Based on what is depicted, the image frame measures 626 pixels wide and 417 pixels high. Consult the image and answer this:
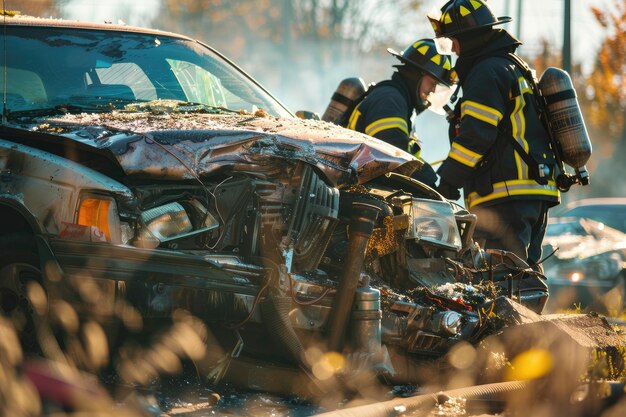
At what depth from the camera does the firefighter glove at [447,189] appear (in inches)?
282

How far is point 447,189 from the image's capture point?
720cm

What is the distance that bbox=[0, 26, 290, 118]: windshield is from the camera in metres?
5.54

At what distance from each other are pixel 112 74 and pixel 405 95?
3.05 m

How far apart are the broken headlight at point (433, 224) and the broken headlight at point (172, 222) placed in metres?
1.33

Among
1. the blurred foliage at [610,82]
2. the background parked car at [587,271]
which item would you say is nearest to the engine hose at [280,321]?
the background parked car at [587,271]

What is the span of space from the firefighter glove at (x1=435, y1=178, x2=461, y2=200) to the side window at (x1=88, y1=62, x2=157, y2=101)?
7.08ft

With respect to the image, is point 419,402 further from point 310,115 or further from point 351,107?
point 351,107

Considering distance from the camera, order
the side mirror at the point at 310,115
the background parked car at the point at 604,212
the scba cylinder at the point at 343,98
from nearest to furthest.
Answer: the side mirror at the point at 310,115
the scba cylinder at the point at 343,98
the background parked car at the point at 604,212

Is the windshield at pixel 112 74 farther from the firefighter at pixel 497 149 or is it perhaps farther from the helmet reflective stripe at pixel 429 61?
the helmet reflective stripe at pixel 429 61

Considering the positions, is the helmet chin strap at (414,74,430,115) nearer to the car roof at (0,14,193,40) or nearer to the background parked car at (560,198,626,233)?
the car roof at (0,14,193,40)

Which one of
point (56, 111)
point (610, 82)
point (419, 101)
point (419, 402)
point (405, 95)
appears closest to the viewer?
point (419, 402)


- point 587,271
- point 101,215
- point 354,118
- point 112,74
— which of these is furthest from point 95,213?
point 587,271

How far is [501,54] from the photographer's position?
290 inches

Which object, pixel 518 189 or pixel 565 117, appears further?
pixel 565 117
